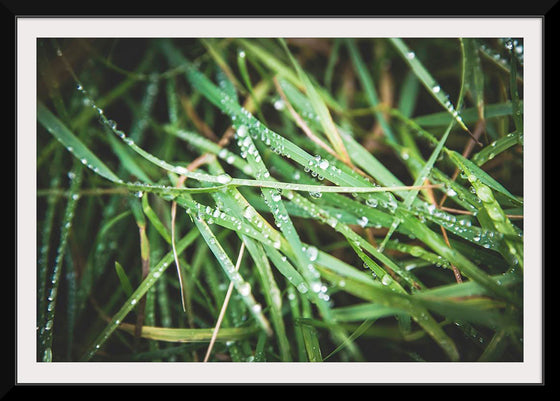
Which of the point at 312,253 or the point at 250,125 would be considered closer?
the point at 312,253

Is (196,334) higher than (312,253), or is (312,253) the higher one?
(312,253)

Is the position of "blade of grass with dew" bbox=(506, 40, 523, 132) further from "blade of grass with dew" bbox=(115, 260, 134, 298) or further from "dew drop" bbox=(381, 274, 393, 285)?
"blade of grass with dew" bbox=(115, 260, 134, 298)

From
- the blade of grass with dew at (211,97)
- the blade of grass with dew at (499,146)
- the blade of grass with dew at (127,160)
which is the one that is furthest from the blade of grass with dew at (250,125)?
the blade of grass with dew at (499,146)

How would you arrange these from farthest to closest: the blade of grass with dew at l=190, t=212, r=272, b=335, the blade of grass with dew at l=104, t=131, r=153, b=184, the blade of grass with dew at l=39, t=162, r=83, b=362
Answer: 1. the blade of grass with dew at l=104, t=131, r=153, b=184
2. the blade of grass with dew at l=39, t=162, r=83, b=362
3. the blade of grass with dew at l=190, t=212, r=272, b=335

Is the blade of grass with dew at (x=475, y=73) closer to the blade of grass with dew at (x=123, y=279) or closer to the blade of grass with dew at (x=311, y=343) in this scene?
the blade of grass with dew at (x=311, y=343)

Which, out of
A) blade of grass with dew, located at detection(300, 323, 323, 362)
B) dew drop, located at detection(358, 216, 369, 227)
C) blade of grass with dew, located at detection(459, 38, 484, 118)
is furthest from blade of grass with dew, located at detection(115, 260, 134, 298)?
blade of grass with dew, located at detection(459, 38, 484, 118)

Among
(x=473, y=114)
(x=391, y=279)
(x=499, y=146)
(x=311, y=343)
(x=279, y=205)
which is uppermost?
(x=473, y=114)

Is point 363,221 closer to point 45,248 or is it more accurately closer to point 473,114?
point 473,114

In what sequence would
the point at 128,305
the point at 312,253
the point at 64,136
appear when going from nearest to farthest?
1. the point at 312,253
2. the point at 128,305
3. the point at 64,136

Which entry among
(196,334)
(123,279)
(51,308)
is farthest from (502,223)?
(51,308)
